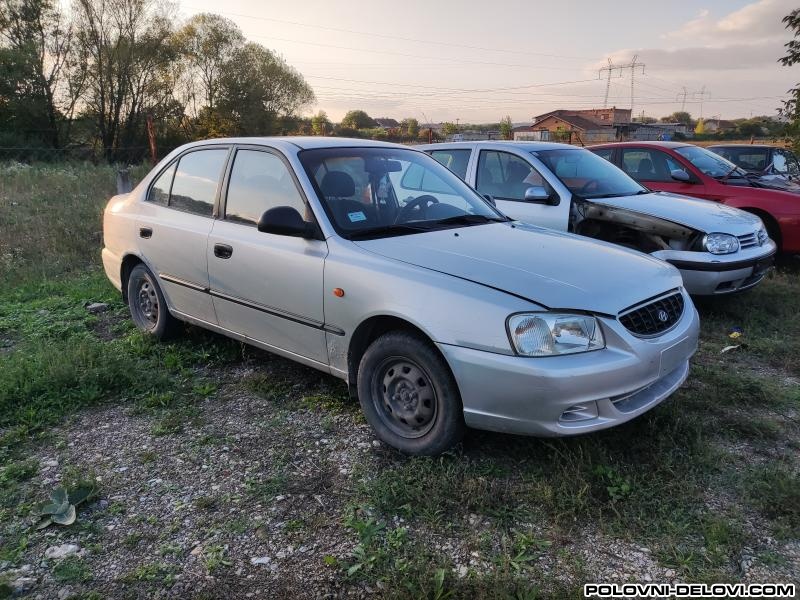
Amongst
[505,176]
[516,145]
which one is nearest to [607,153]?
[516,145]

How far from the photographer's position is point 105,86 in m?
27.8

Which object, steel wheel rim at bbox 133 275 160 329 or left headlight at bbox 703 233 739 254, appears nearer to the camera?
steel wheel rim at bbox 133 275 160 329

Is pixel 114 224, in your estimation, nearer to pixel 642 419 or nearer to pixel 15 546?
pixel 15 546

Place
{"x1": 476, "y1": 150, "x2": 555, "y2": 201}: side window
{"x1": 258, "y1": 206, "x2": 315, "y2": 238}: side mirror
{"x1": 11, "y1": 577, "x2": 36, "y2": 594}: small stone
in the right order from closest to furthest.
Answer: {"x1": 11, "y1": 577, "x2": 36, "y2": 594}: small stone
{"x1": 258, "y1": 206, "x2": 315, "y2": 238}: side mirror
{"x1": 476, "y1": 150, "x2": 555, "y2": 201}: side window

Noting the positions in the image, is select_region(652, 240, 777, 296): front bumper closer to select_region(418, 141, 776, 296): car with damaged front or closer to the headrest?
→ select_region(418, 141, 776, 296): car with damaged front

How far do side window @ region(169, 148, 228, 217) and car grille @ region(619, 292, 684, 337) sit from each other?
295 cm

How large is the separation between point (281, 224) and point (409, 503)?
5.60 feet

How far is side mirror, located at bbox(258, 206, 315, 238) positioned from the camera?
137 inches

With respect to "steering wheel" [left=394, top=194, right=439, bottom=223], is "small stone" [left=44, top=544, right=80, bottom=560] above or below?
below

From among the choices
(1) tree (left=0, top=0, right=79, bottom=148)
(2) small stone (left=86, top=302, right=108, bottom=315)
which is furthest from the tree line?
(2) small stone (left=86, top=302, right=108, bottom=315)

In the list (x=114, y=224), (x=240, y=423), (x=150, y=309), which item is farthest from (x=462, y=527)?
→ (x=114, y=224)

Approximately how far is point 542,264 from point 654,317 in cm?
65

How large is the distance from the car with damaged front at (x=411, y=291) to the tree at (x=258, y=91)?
30.9 m

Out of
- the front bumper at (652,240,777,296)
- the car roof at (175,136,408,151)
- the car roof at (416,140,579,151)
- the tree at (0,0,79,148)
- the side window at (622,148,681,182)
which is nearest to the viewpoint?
the car roof at (175,136,408,151)
